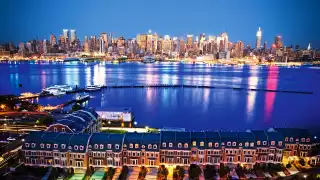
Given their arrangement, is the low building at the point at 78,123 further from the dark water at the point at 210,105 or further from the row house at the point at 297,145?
the row house at the point at 297,145

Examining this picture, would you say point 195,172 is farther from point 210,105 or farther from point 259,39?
point 259,39

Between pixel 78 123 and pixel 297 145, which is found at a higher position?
pixel 78 123

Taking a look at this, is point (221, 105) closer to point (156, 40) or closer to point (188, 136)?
point (188, 136)

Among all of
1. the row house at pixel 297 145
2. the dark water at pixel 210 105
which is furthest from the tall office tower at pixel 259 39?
the row house at pixel 297 145

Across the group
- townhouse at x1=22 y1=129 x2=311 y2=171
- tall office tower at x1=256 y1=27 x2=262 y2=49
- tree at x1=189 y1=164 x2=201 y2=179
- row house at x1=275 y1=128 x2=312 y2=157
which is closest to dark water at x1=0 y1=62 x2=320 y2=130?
row house at x1=275 y1=128 x2=312 y2=157

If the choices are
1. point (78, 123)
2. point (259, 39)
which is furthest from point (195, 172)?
point (259, 39)

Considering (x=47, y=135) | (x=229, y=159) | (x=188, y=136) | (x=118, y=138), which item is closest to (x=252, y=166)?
(x=229, y=159)

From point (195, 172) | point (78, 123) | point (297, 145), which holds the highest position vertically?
point (78, 123)
